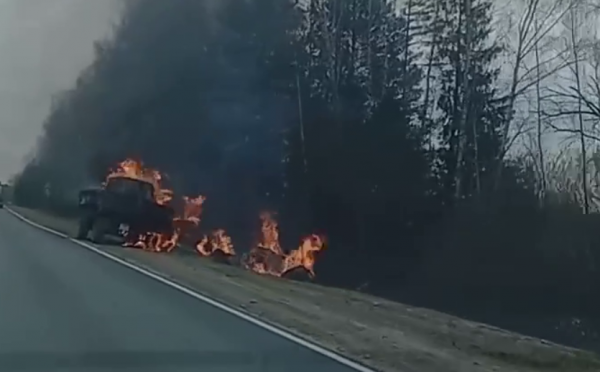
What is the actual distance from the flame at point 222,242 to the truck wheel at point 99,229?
87cm

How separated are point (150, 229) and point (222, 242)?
13.5 ft

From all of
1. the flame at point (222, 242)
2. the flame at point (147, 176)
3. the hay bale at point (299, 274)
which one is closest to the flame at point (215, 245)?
the flame at point (222, 242)

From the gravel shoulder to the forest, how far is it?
1086 centimetres

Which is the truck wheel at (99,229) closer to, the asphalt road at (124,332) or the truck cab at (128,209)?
the truck cab at (128,209)

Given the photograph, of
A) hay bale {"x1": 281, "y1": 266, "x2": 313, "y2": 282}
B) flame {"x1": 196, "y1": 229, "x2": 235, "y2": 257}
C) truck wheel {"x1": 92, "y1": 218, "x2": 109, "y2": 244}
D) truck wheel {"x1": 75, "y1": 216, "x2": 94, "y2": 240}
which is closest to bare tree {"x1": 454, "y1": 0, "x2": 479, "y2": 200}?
hay bale {"x1": 281, "y1": 266, "x2": 313, "y2": 282}

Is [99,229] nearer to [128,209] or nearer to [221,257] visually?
[128,209]

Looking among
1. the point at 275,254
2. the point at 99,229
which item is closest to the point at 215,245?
the point at 275,254

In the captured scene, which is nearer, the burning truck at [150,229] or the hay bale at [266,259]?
the burning truck at [150,229]

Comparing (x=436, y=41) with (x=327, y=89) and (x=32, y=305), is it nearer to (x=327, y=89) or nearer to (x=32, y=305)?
(x=327, y=89)

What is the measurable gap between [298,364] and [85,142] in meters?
51.5

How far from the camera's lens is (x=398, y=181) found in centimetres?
3828

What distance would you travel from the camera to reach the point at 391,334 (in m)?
14.9

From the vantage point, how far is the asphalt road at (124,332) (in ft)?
36.7

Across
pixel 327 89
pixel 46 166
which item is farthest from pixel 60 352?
pixel 46 166
